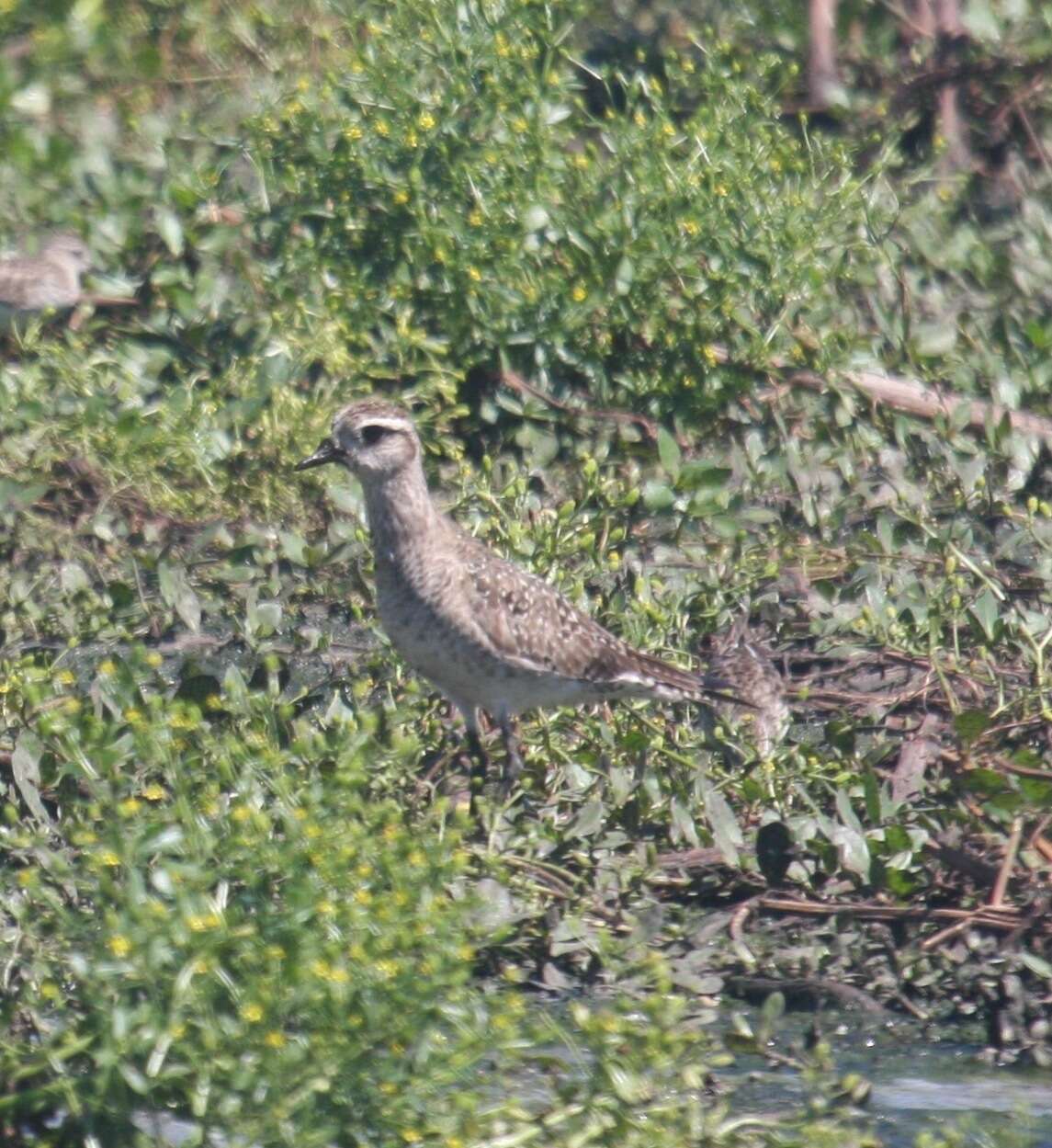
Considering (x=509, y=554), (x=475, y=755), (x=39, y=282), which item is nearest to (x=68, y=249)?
(x=39, y=282)

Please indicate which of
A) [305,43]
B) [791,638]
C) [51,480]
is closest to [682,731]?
[791,638]

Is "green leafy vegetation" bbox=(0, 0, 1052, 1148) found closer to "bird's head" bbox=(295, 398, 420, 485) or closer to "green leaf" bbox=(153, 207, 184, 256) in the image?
"green leaf" bbox=(153, 207, 184, 256)

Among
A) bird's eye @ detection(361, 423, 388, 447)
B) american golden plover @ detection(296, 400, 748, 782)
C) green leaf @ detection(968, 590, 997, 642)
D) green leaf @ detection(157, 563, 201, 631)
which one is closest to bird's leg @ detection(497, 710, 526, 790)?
american golden plover @ detection(296, 400, 748, 782)

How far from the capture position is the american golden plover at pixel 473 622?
7516mm

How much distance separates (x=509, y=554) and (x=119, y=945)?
13.4ft

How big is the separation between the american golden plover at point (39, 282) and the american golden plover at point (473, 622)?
2352 millimetres

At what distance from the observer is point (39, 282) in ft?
31.8

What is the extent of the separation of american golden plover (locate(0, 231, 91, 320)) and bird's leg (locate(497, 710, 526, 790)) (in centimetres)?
320

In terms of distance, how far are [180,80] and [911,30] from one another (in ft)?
12.7

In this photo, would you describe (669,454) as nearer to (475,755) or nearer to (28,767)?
(475,755)

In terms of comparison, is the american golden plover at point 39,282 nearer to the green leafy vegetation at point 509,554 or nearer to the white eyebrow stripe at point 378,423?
the green leafy vegetation at point 509,554

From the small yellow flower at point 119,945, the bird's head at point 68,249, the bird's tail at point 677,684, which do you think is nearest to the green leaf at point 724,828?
the bird's tail at point 677,684

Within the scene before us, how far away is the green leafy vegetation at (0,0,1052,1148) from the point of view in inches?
183

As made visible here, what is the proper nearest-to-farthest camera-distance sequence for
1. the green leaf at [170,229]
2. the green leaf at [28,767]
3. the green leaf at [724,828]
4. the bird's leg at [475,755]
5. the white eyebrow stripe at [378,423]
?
the green leaf at [28,767] < the green leaf at [724,828] < the bird's leg at [475,755] < the white eyebrow stripe at [378,423] < the green leaf at [170,229]
